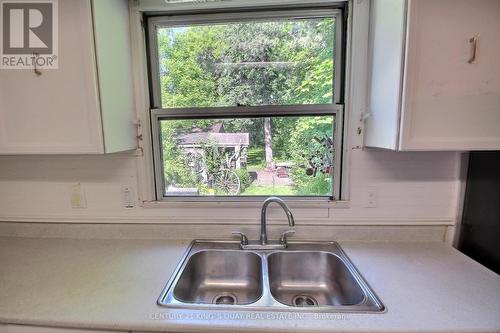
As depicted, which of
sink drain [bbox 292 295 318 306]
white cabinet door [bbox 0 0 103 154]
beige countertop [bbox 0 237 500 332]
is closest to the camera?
beige countertop [bbox 0 237 500 332]

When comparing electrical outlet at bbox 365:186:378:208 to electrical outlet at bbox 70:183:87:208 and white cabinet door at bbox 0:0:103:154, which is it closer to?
white cabinet door at bbox 0:0:103:154

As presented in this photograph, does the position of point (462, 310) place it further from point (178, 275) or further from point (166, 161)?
point (166, 161)

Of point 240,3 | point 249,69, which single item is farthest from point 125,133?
point 240,3

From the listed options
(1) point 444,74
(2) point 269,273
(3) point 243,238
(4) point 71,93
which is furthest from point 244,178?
(1) point 444,74

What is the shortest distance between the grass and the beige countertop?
1.32 ft

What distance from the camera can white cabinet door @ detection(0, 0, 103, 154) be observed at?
109 centimetres

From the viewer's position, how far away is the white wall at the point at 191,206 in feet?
4.44

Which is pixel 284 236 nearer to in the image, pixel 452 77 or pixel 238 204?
pixel 238 204

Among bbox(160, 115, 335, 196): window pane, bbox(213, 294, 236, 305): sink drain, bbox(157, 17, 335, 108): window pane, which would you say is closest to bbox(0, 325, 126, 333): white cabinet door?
bbox(213, 294, 236, 305): sink drain

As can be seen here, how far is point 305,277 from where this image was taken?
135 cm

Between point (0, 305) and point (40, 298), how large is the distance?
0.12 m

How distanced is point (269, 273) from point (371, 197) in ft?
2.19

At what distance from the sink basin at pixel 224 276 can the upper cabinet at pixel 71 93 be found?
0.73 metres

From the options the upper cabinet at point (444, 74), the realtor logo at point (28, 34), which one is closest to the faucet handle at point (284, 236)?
the upper cabinet at point (444, 74)
